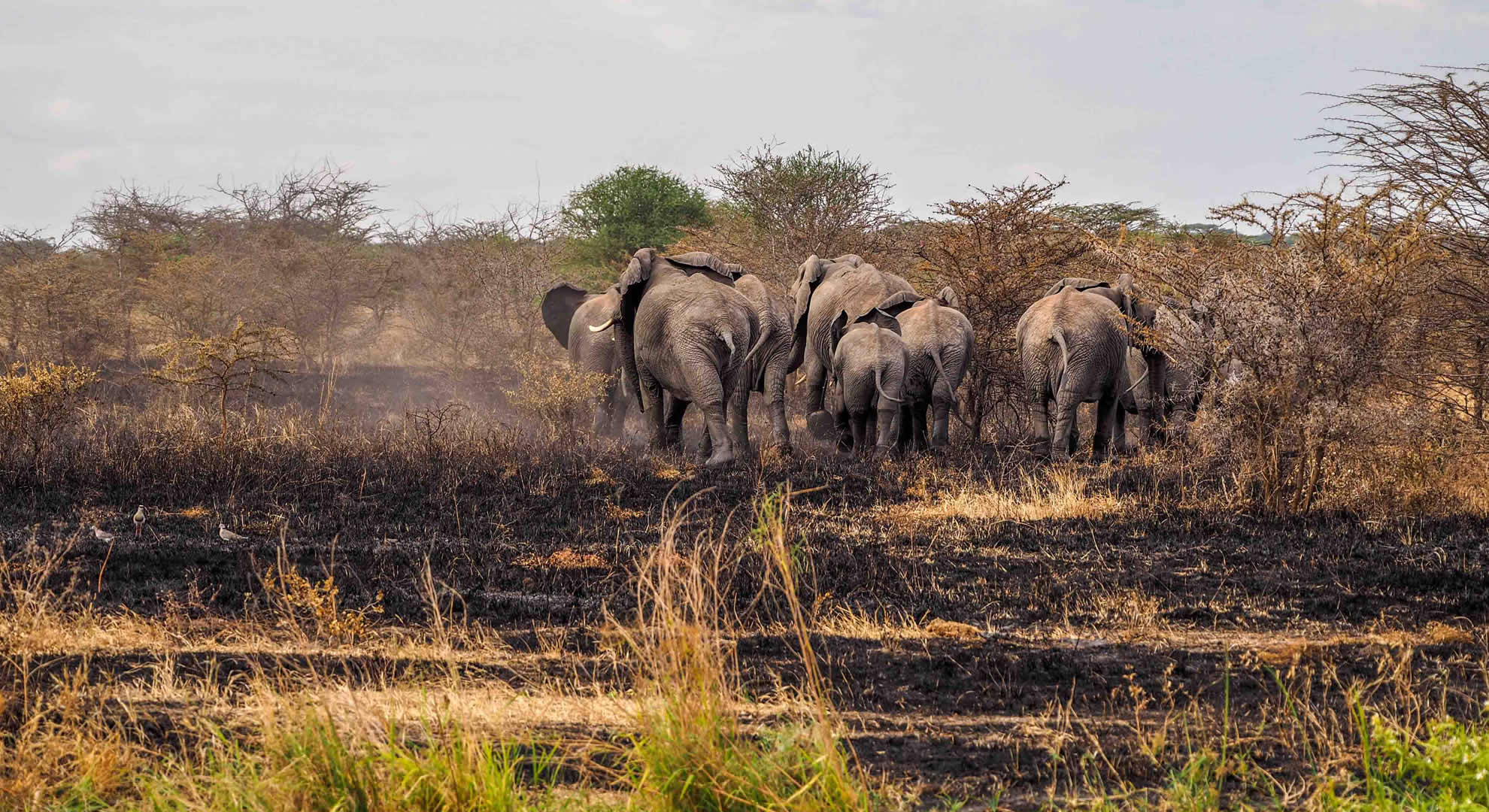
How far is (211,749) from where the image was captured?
4.44 m

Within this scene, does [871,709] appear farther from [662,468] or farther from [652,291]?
[652,291]

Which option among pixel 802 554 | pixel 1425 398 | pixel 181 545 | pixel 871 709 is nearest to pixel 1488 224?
pixel 1425 398

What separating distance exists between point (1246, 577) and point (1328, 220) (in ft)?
10.1

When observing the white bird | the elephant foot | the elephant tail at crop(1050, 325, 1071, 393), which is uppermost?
the elephant tail at crop(1050, 325, 1071, 393)

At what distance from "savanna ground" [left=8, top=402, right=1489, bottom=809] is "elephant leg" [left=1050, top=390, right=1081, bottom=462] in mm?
1055

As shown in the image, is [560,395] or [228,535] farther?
[560,395]

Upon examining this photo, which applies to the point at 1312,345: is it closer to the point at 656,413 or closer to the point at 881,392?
the point at 881,392

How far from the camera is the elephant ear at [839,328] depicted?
14.7 m

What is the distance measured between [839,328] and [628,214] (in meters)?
11.8

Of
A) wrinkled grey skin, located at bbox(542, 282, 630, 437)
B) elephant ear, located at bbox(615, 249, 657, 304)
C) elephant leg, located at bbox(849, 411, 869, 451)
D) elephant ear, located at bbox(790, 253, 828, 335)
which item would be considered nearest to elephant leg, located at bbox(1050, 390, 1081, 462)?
elephant leg, located at bbox(849, 411, 869, 451)

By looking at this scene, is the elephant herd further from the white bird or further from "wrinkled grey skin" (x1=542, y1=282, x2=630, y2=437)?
the white bird

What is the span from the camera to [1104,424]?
1408 cm

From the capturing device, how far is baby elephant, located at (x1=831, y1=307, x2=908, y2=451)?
12.9 metres

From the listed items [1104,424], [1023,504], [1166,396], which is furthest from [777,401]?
[1166,396]
